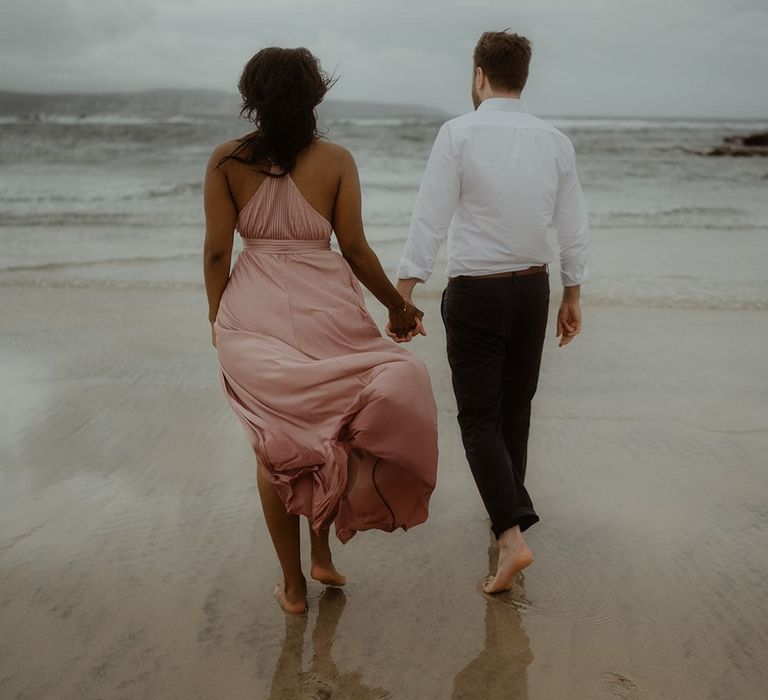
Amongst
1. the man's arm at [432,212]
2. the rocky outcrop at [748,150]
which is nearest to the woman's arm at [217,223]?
the man's arm at [432,212]

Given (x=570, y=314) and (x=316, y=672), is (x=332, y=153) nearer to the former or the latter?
(x=570, y=314)

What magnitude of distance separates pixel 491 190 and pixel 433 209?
0.71ft

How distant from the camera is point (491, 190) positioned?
3027 millimetres

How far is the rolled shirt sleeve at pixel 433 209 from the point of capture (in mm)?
3018

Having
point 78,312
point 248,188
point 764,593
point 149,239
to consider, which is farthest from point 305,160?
point 149,239

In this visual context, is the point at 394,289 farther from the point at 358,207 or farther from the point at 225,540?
the point at 225,540

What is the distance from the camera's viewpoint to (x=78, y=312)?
277 inches

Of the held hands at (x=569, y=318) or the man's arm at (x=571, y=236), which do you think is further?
the held hands at (x=569, y=318)

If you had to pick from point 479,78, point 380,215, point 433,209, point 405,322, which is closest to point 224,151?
point 433,209

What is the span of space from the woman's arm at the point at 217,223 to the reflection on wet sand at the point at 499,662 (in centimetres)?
147

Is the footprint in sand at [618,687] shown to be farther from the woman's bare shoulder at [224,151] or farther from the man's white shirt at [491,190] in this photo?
the woman's bare shoulder at [224,151]

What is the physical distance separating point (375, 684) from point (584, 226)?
1.82 m

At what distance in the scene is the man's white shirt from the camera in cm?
301

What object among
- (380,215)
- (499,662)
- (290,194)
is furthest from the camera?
(380,215)
